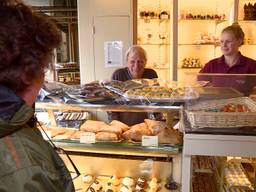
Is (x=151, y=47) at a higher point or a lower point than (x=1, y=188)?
higher

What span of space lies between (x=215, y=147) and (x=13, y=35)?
83 centimetres

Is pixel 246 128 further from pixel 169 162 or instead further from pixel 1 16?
pixel 1 16

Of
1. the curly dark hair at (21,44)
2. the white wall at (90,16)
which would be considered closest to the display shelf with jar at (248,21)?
the white wall at (90,16)

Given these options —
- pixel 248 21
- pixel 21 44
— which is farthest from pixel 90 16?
pixel 21 44

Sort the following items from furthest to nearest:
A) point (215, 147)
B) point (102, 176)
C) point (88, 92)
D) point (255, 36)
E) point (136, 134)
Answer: point (255, 36)
point (102, 176)
point (88, 92)
point (136, 134)
point (215, 147)

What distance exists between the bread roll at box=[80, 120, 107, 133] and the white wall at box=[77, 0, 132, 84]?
177cm

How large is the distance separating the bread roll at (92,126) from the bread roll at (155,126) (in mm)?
231

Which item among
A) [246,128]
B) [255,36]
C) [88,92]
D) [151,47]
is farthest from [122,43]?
[246,128]

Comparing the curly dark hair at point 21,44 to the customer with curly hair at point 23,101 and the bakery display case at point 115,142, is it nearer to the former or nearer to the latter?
the customer with curly hair at point 23,101

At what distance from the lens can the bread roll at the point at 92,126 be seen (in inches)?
55.1

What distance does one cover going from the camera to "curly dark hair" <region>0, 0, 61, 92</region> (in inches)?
23.6

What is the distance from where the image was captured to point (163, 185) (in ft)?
4.96

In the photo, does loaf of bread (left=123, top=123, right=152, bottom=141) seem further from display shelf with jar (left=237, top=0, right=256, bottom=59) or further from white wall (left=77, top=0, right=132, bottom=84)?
display shelf with jar (left=237, top=0, right=256, bottom=59)

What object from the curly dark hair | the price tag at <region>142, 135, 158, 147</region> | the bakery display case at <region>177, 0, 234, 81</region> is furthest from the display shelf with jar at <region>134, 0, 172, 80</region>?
the curly dark hair
